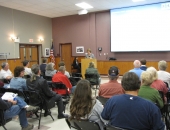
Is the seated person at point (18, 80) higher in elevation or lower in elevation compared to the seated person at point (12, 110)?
higher

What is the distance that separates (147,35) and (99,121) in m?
7.97

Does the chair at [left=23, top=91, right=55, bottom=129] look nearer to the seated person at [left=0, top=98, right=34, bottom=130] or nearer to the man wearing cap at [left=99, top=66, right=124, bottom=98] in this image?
the seated person at [left=0, top=98, right=34, bottom=130]

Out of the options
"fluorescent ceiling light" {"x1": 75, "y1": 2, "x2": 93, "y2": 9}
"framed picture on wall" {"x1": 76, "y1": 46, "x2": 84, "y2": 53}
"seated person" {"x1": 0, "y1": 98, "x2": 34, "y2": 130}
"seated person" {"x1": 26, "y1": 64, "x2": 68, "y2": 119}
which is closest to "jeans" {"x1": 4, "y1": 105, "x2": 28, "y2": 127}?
"seated person" {"x1": 0, "y1": 98, "x2": 34, "y2": 130}

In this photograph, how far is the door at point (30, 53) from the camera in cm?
1011

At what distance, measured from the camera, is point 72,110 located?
185 centimetres

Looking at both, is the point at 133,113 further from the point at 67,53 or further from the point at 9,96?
the point at 67,53

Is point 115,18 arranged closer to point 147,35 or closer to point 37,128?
point 147,35

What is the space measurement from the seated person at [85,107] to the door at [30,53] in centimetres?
891

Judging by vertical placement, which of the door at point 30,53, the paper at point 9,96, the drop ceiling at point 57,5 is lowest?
the paper at point 9,96

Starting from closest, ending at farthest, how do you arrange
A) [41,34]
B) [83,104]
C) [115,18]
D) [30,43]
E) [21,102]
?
[83,104] < [21,102] < [115,18] < [30,43] < [41,34]

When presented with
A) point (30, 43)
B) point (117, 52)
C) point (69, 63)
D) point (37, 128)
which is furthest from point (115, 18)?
point (37, 128)

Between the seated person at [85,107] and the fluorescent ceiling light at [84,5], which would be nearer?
the seated person at [85,107]

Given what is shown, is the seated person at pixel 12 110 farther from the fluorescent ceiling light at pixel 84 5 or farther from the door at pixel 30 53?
the door at pixel 30 53

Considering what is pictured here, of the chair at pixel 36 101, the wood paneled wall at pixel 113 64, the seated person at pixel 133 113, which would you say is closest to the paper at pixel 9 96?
the chair at pixel 36 101
